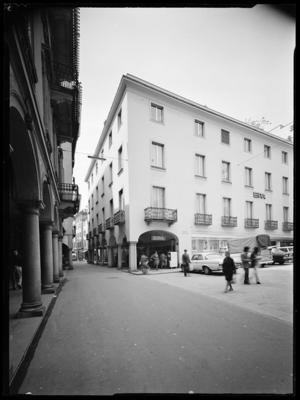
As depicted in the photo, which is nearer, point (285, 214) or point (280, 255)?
point (280, 255)

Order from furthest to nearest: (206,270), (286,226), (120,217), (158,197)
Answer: (286,226)
(158,197)
(120,217)
(206,270)

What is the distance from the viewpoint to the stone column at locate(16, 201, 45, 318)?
22.0 feet

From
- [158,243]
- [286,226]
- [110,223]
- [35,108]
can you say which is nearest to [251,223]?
[286,226]

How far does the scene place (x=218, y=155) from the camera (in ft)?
85.6

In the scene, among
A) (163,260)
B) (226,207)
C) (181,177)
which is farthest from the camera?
(226,207)

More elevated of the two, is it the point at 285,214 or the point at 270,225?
the point at 285,214

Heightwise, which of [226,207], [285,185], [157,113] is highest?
[157,113]

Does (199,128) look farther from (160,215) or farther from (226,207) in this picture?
(160,215)

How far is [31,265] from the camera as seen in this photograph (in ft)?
22.3

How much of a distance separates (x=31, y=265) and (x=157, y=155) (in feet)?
56.9

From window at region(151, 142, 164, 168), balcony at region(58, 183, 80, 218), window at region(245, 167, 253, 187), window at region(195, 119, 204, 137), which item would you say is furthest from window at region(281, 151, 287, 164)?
balcony at region(58, 183, 80, 218)

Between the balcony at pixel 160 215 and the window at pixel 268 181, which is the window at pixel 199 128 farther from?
the window at pixel 268 181

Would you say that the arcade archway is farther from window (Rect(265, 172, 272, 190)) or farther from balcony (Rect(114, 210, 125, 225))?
window (Rect(265, 172, 272, 190))

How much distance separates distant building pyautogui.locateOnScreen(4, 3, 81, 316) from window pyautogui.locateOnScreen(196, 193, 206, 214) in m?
13.7
